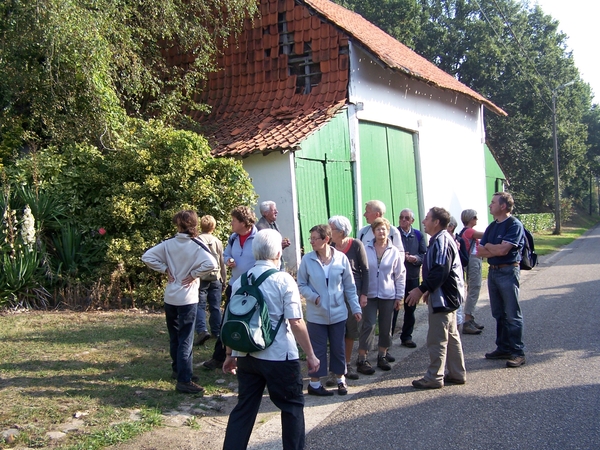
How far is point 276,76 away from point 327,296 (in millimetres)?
10025

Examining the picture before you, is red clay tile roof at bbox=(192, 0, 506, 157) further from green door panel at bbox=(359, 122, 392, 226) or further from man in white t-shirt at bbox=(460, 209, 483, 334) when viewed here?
man in white t-shirt at bbox=(460, 209, 483, 334)

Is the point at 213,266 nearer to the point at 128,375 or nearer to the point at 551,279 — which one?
the point at 128,375

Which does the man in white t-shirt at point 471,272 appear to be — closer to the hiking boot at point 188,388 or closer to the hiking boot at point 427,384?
the hiking boot at point 427,384

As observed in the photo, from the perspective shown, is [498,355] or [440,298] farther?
[498,355]

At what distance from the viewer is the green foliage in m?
9.05

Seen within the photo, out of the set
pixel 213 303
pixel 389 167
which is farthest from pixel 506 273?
pixel 389 167

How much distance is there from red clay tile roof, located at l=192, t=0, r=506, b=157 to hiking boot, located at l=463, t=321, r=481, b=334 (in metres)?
5.51

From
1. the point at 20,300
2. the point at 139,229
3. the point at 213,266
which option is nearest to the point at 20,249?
the point at 20,300

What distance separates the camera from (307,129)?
1191 centimetres

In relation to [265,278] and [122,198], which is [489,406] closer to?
[265,278]

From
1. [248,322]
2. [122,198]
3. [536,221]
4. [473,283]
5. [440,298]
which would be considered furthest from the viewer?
[536,221]

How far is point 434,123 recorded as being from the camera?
18.4 metres

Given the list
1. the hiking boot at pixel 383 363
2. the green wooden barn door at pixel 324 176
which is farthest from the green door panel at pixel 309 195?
the hiking boot at pixel 383 363

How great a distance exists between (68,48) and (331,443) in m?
7.88
